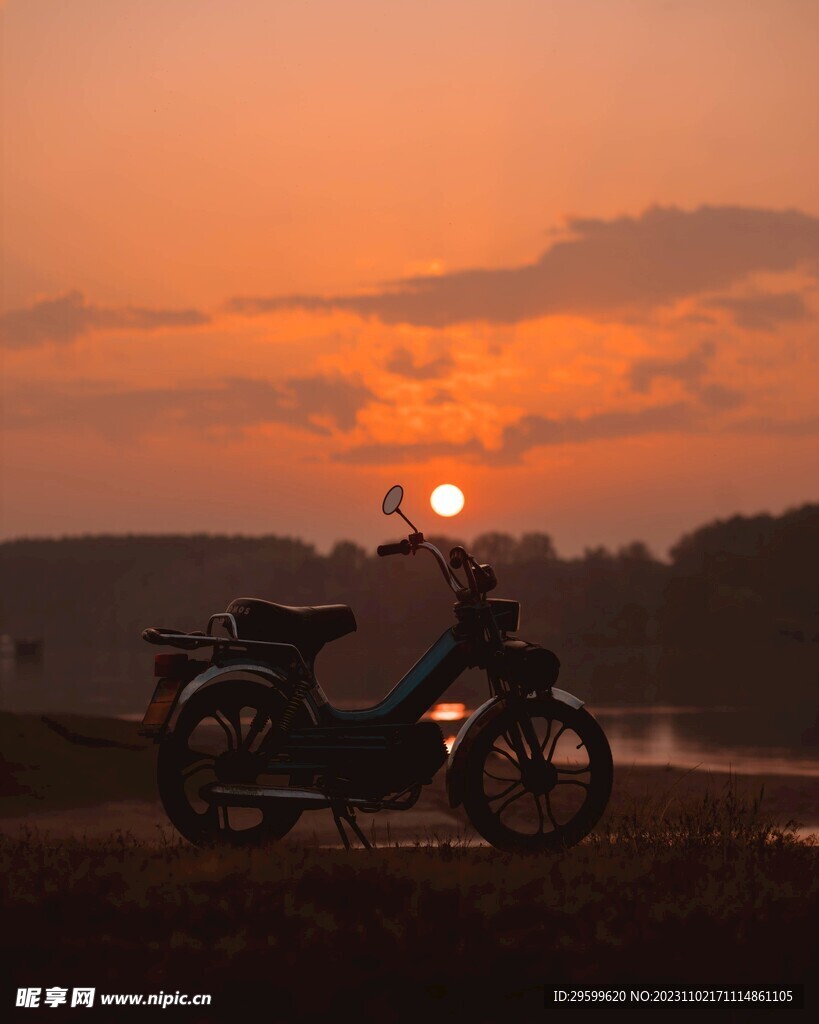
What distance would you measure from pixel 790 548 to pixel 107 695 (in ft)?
223

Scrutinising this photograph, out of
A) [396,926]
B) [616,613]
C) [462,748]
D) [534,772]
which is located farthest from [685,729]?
[616,613]

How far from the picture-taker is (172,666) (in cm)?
854

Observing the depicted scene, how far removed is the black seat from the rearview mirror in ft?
2.22

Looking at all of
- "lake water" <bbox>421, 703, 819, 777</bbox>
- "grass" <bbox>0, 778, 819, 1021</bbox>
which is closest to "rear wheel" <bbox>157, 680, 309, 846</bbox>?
"grass" <bbox>0, 778, 819, 1021</bbox>

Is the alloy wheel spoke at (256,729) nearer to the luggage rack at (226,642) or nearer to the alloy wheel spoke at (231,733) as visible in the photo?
the alloy wheel spoke at (231,733)

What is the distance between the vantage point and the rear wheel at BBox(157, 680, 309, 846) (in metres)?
8.54

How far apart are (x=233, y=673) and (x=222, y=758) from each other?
585mm

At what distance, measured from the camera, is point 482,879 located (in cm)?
745

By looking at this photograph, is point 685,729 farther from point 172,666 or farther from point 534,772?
point 172,666

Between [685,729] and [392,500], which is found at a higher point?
[392,500]

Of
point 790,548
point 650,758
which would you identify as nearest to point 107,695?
point 650,758

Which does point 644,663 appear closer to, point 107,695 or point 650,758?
point 107,695

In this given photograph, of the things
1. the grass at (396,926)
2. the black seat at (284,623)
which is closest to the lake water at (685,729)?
the black seat at (284,623)

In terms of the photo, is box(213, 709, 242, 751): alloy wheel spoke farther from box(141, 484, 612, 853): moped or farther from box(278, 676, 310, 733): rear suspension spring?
box(278, 676, 310, 733): rear suspension spring
